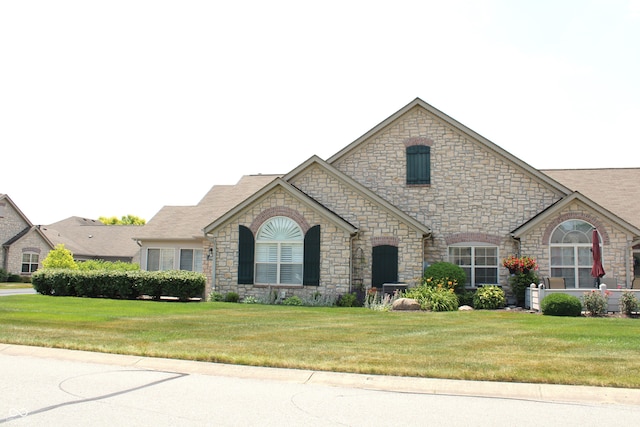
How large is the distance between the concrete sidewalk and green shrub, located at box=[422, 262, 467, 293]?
1464 cm

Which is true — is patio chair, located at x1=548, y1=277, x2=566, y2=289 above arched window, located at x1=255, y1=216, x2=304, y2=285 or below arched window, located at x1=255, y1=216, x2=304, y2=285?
below

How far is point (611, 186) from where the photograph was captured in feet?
93.7

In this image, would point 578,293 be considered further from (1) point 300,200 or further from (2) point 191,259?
(2) point 191,259

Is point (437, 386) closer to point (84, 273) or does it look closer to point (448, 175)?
point (448, 175)

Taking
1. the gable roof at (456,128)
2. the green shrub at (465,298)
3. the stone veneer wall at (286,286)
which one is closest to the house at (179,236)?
the stone veneer wall at (286,286)

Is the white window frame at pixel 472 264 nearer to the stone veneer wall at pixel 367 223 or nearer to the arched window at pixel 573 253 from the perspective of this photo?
the arched window at pixel 573 253

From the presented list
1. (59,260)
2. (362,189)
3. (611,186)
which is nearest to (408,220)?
(362,189)

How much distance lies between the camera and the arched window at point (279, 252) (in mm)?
24062

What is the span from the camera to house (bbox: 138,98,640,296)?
77.7 ft

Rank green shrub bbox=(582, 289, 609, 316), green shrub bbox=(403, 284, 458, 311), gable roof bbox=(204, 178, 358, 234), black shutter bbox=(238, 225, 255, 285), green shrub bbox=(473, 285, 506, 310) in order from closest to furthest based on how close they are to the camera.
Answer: green shrub bbox=(582, 289, 609, 316)
green shrub bbox=(403, 284, 458, 311)
green shrub bbox=(473, 285, 506, 310)
gable roof bbox=(204, 178, 358, 234)
black shutter bbox=(238, 225, 255, 285)

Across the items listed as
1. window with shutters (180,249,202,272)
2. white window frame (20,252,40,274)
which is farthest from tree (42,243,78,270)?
window with shutters (180,249,202,272)

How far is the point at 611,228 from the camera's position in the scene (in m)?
23.3

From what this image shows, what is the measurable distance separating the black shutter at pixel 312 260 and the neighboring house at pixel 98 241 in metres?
29.9

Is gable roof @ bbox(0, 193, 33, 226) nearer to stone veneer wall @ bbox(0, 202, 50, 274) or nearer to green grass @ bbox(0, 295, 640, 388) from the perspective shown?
stone veneer wall @ bbox(0, 202, 50, 274)
